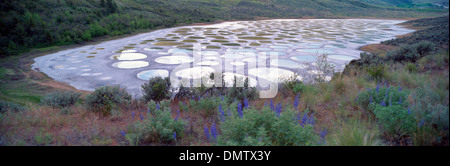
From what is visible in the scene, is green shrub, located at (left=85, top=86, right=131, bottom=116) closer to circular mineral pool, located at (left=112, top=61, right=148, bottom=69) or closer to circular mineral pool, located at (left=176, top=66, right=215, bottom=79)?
circular mineral pool, located at (left=176, top=66, right=215, bottom=79)

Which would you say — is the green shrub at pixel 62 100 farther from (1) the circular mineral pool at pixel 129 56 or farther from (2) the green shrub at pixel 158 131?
(1) the circular mineral pool at pixel 129 56

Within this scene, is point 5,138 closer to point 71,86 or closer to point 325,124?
point 325,124

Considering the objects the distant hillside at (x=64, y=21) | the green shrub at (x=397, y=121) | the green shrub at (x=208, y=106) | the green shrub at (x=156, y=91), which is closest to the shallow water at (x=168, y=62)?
the green shrub at (x=156, y=91)

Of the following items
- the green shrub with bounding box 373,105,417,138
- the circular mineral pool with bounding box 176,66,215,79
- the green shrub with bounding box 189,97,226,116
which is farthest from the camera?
the circular mineral pool with bounding box 176,66,215,79

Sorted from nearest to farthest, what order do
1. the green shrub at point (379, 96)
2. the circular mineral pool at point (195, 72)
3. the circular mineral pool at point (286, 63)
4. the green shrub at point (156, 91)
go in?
the green shrub at point (379, 96), the green shrub at point (156, 91), the circular mineral pool at point (195, 72), the circular mineral pool at point (286, 63)

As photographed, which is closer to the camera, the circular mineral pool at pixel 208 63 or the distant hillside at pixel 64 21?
the circular mineral pool at pixel 208 63

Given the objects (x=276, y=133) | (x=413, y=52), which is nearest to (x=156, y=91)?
(x=276, y=133)

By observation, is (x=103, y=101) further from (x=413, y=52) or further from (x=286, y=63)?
(x=413, y=52)

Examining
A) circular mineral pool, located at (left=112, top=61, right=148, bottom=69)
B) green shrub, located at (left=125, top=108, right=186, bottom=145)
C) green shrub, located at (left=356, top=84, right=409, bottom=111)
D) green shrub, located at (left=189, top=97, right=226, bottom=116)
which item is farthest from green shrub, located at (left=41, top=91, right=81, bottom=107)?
green shrub, located at (left=356, top=84, right=409, bottom=111)
